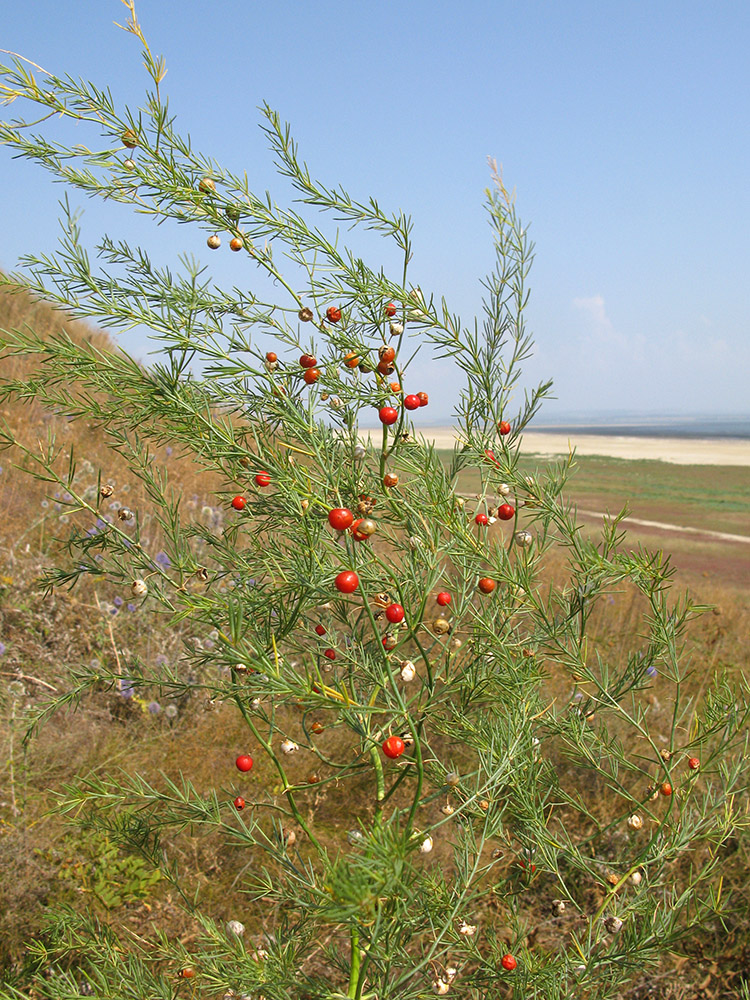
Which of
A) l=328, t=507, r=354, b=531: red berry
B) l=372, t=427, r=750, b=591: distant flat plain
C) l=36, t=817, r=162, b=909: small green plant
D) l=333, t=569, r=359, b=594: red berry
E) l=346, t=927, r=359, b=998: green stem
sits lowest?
l=372, t=427, r=750, b=591: distant flat plain

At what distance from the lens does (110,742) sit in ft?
11.1

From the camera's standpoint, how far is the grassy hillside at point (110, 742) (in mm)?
2576

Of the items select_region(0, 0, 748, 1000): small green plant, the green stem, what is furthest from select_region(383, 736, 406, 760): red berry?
the green stem

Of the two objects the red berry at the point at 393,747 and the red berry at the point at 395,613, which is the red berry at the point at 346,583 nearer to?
the red berry at the point at 395,613

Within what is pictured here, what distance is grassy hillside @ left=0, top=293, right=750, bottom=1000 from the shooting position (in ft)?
8.45

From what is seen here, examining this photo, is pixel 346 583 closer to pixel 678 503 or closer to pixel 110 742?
pixel 110 742

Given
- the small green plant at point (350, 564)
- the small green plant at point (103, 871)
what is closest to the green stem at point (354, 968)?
the small green plant at point (350, 564)

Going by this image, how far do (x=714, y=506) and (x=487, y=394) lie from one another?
19861 millimetres

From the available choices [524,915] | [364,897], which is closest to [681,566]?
[524,915]

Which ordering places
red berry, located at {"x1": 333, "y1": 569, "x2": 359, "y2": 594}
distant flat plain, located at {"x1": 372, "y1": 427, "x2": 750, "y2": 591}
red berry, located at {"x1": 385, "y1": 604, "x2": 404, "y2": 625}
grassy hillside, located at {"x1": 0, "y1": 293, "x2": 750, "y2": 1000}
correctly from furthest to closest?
distant flat plain, located at {"x1": 372, "y1": 427, "x2": 750, "y2": 591} < grassy hillside, located at {"x1": 0, "y1": 293, "x2": 750, "y2": 1000} < red berry, located at {"x1": 385, "y1": 604, "x2": 404, "y2": 625} < red berry, located at {"x1": 333, "y1": 569, "x2": 359, "y2": 594}

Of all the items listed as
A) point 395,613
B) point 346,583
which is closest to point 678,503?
point 395,613

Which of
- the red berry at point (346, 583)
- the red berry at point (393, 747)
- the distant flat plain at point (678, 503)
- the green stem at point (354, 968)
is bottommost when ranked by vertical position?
the distant flat plain at point (678, 503)

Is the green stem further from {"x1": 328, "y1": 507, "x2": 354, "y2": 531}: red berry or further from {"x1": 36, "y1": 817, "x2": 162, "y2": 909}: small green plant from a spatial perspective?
{"x1": 36, "y1": 817, "x2": 162, "y2": 909}: small green plant

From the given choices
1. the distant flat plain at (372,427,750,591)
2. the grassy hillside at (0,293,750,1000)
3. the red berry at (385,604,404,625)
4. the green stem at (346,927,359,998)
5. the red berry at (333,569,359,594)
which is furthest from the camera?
the distant flat plain at (372,427,750,591)
